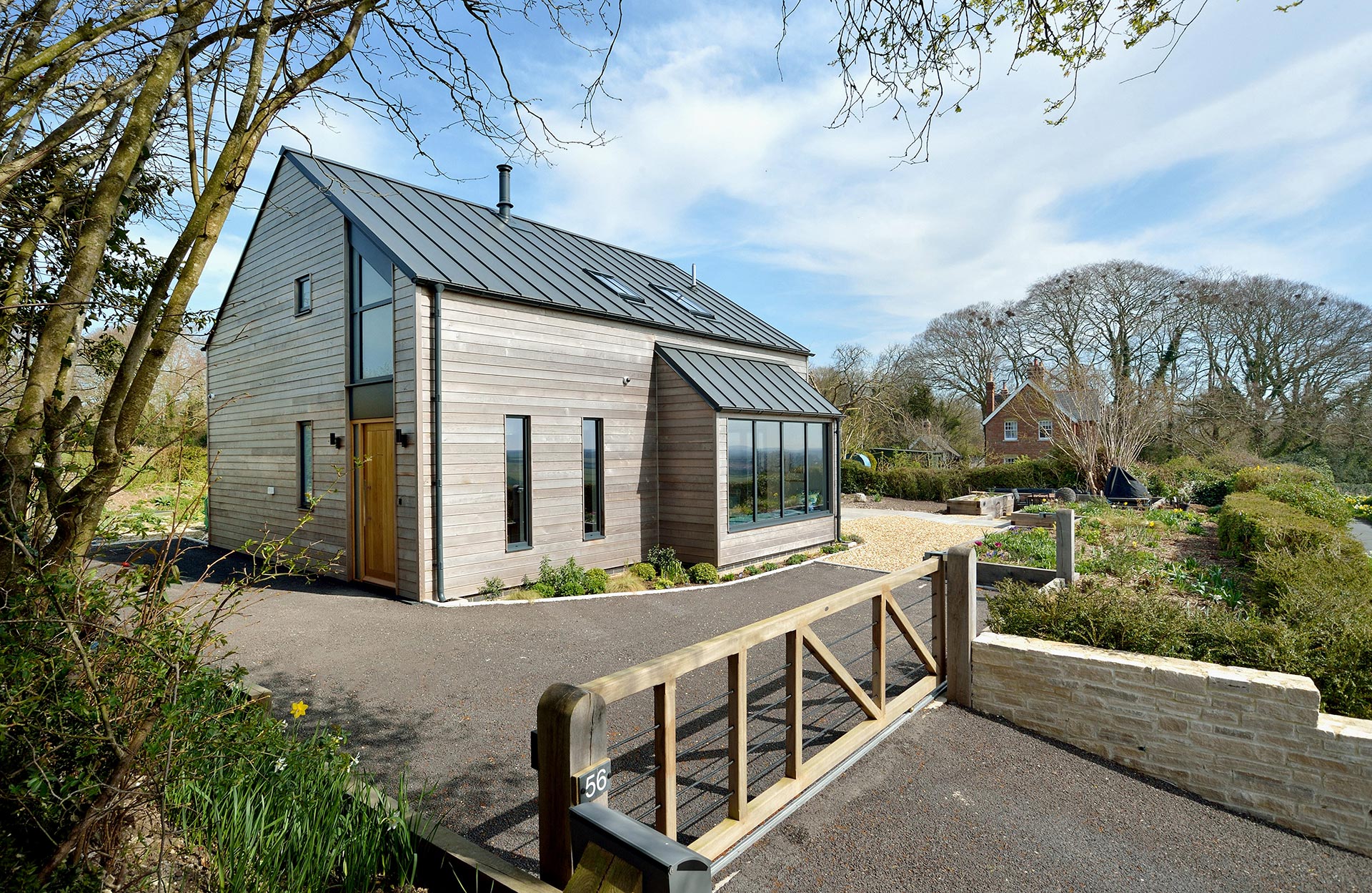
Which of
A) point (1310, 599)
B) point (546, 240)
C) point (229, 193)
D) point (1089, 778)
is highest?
point (546, 240)

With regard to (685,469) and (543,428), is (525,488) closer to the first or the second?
(543,428)

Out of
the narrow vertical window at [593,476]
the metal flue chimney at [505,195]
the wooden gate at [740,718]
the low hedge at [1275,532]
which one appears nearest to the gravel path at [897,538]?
the low hedge at [1275,532]

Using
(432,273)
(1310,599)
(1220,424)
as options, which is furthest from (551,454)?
(1220,424)

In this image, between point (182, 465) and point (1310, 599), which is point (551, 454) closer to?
point (182, 465)

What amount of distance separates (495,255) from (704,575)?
20.9ft

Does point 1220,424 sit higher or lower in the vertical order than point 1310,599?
higher

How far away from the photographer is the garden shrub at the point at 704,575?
1020 cm

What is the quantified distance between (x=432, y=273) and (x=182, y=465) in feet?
21.6

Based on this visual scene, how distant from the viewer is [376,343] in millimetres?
9180

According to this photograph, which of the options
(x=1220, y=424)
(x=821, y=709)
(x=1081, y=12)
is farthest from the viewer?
(x=1220, y=424)

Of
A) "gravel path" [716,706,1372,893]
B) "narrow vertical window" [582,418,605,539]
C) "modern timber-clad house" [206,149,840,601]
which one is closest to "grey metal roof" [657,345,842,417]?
"modern timber-clad house" [206,149,840,601]

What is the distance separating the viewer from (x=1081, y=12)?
3.62 meters

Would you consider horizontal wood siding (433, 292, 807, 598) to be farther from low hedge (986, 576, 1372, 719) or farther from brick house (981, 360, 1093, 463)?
brick house (981, 360, 1093, 463)

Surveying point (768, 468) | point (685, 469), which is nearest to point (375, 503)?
point (685, 469)
